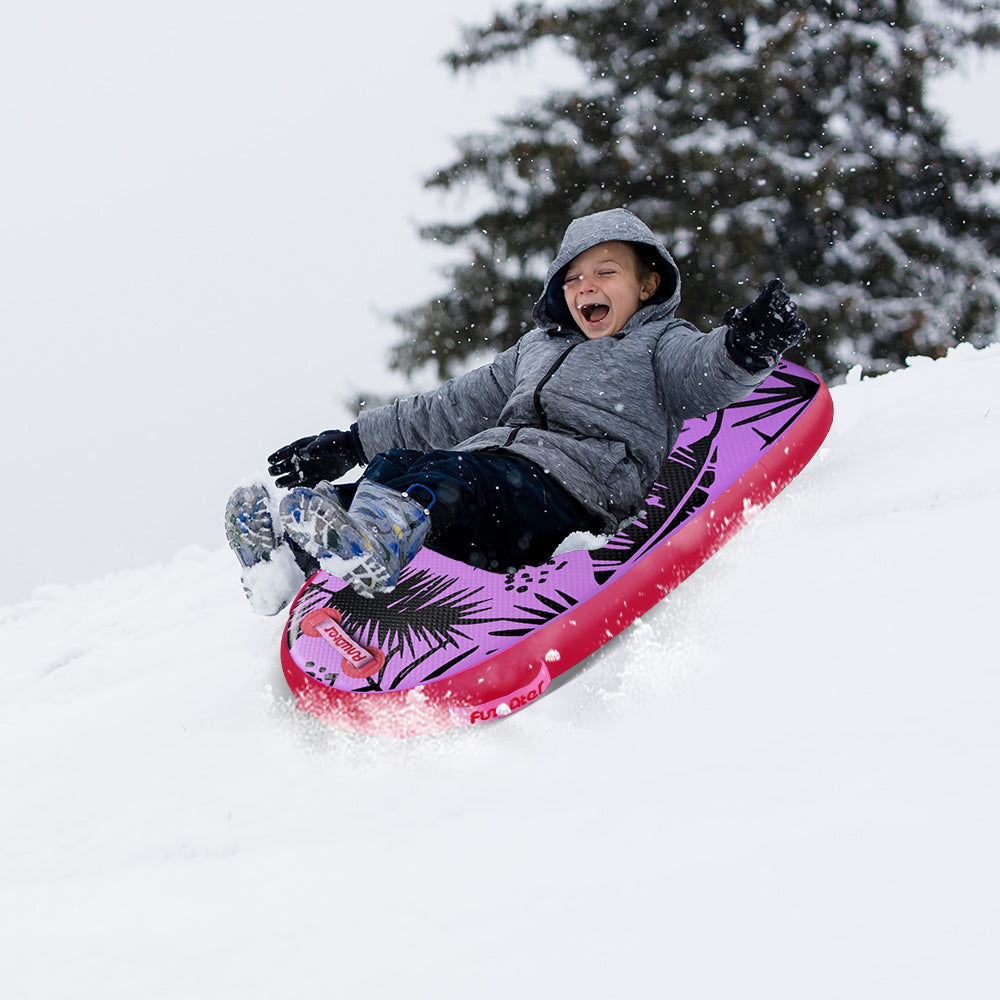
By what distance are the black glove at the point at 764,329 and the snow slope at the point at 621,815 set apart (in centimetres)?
53

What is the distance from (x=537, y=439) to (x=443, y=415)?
738 millimetres

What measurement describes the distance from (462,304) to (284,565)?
5.80 m

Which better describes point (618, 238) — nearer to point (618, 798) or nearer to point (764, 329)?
point (764, 329)

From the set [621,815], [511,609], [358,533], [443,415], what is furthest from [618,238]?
[621,815]

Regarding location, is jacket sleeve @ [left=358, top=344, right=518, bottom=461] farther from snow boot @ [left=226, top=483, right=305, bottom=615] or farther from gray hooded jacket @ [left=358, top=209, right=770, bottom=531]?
snow boot @ [left=226, top=483, right=305, bottom=615]

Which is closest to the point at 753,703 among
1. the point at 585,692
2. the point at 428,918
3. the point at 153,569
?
the point at 585,692

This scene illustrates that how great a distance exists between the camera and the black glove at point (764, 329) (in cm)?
231

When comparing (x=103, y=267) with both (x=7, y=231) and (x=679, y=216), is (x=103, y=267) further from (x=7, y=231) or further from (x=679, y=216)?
(x=679, y=216)

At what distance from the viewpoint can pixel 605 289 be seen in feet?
10.0

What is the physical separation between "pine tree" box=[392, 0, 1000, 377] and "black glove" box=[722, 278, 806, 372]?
5.50 metres

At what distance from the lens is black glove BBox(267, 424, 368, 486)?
312cm

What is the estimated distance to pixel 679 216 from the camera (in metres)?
7.61

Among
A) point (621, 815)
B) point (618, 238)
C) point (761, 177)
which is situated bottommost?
point (621, 815)

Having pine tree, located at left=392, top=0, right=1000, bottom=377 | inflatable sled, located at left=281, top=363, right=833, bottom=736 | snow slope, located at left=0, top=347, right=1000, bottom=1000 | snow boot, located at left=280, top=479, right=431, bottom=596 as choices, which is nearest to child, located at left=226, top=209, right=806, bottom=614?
snow boot, located at left=280, top=479, right=431, bottom=596
